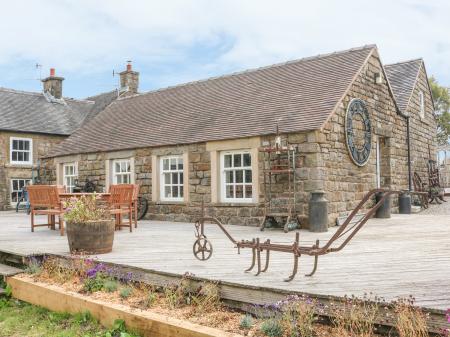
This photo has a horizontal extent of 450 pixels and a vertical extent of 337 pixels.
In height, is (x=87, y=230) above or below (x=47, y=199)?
below

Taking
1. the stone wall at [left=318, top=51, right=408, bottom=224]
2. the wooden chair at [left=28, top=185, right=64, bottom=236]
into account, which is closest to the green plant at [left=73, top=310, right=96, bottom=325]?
the wooden chair at [left=28, top=185, right=64, bottom=236]

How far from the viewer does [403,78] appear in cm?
1852

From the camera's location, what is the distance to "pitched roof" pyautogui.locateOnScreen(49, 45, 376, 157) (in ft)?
38.2

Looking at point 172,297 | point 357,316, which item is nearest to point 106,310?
point 172,297

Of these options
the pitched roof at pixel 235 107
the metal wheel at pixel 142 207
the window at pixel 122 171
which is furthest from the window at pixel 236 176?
the window at pixel 122 171

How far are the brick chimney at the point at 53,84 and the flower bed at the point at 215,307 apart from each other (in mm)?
22531

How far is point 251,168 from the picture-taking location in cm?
1155

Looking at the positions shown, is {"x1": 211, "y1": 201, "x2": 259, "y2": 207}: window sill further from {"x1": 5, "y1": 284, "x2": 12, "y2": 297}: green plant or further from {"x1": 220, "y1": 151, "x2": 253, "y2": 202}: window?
{"x1": 5, "y1": 284, "x2": 12, "y2": 297}: green plant

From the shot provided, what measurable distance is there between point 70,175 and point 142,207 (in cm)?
446

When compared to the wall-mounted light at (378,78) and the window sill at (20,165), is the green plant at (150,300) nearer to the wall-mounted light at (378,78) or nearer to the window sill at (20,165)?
the wall-mounted light at (378,78)

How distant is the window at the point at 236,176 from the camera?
11.9 metres

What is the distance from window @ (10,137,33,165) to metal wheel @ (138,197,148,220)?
11.2 meters

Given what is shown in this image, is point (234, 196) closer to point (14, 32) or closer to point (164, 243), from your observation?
point (164, 243)

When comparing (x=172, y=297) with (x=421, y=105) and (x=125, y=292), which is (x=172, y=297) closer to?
(x=125, y=292)
